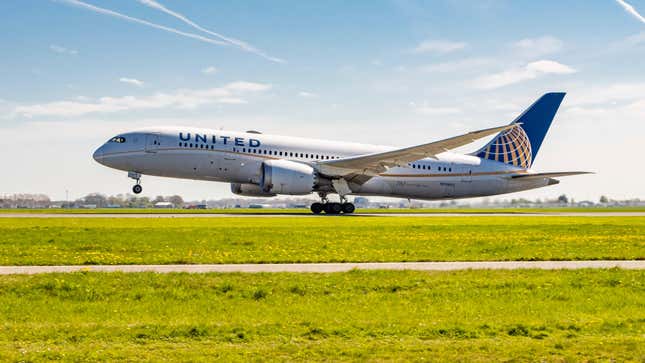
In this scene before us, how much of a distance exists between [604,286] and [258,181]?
27.5 m

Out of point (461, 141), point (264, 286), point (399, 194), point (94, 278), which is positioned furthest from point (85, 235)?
point (399, 194)

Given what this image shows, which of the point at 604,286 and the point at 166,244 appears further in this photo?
the point at 166,244

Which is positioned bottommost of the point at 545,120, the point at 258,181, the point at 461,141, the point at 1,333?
the point at 1,333

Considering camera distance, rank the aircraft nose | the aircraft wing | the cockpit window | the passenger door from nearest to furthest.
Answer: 1. the aircraft wing
2. the passenger door
3. the cockpit window
4. the aircraft nose

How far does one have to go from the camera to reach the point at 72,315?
8898 mm

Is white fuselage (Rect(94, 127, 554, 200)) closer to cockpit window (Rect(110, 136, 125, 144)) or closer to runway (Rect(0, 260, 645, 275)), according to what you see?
cockpit window (Rect(110, 136, 125, 144))

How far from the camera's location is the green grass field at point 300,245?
50.0 feet

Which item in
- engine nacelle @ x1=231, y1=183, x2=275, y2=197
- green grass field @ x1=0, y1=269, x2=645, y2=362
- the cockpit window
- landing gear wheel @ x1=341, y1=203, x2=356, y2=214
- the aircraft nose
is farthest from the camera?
landing gear wheel @ x1=341, y1=203, x2=356, y2=214

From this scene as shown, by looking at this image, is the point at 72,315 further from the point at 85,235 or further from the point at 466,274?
the point at 85,235

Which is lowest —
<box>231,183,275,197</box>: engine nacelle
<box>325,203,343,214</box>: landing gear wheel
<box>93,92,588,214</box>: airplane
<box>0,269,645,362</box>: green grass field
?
<box>0,269,645,362</box>: green grass field

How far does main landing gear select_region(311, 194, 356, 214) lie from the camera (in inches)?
1539

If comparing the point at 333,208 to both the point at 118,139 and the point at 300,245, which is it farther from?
the point at 300,245

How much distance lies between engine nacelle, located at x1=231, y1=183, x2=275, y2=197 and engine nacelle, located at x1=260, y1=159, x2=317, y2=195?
263cm

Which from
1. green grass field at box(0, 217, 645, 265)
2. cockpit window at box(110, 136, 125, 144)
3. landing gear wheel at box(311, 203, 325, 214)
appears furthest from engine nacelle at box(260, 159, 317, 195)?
green grass field at box(0, 217, 645, 265)
